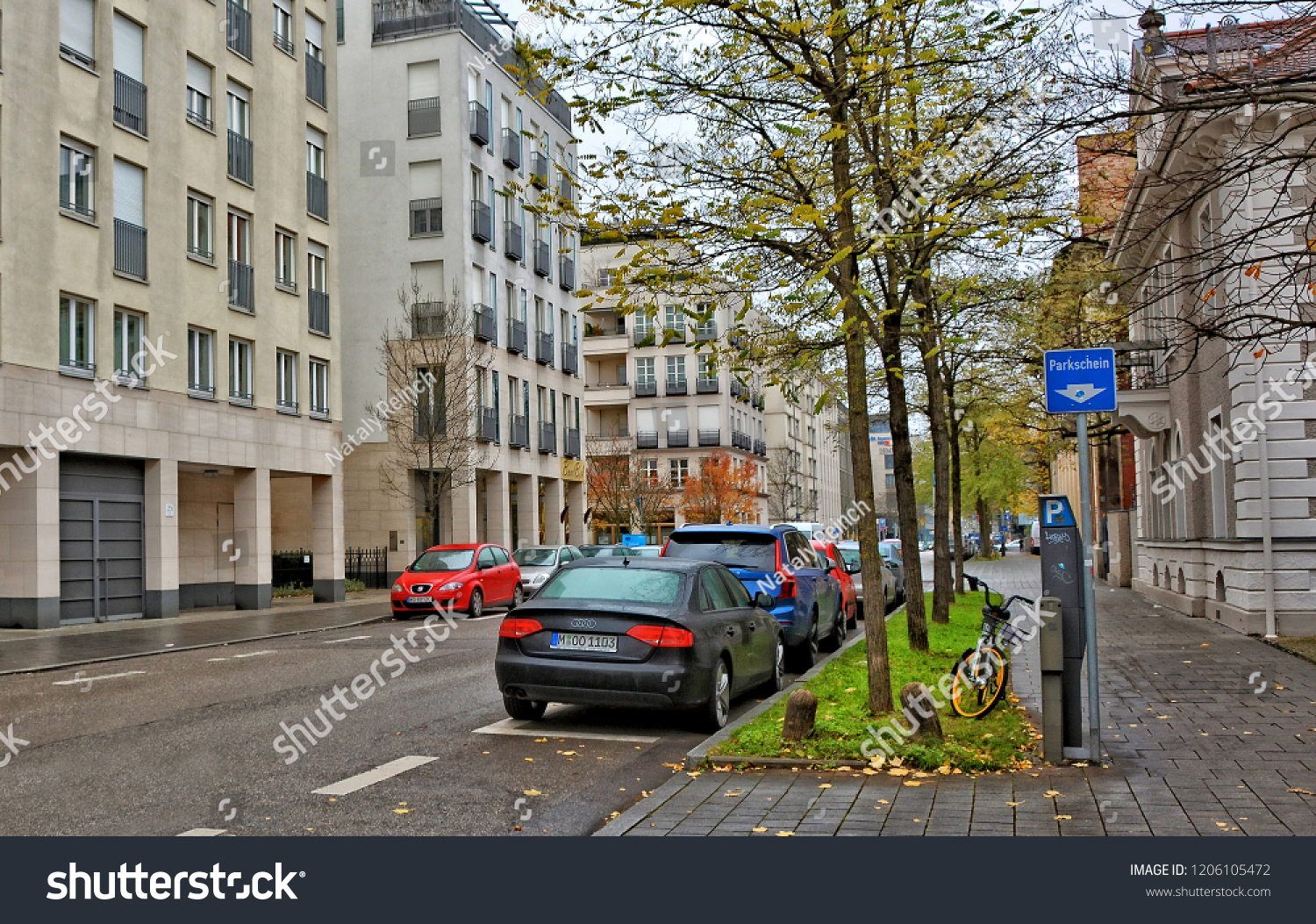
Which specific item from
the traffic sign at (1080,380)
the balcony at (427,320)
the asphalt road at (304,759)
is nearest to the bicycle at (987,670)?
the traffic sign at (1080,380)

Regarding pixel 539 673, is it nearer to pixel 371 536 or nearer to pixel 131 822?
pixel 131 822

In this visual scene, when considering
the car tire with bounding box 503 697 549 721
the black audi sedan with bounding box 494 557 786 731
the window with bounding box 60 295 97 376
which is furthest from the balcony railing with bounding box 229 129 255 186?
the car tire with bounding box 503 697 549 721

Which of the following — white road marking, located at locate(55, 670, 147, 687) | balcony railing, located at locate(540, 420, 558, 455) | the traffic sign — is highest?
balcony railing, located at locate(540, 420, 558, 455)

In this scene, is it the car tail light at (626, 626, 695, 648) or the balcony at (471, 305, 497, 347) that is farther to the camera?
the balcony at (471, 305, 497, 347)

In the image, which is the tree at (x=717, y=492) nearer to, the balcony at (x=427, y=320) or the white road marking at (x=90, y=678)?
the balcony at (x=427, y=320)

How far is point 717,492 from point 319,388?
4673cm

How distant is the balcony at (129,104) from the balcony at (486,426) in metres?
18.4

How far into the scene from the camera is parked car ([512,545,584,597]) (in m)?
32.9

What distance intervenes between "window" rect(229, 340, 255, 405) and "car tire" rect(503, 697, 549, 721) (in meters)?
21.2

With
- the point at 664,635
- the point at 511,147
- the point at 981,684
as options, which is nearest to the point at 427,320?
the point at 511,147

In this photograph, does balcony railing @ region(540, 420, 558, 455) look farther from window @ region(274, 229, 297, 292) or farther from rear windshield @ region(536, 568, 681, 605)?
Result: rear windshield @ region(536, 568, 681, 605)

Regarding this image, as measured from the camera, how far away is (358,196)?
45.5 m

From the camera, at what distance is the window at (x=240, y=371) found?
29.8m
